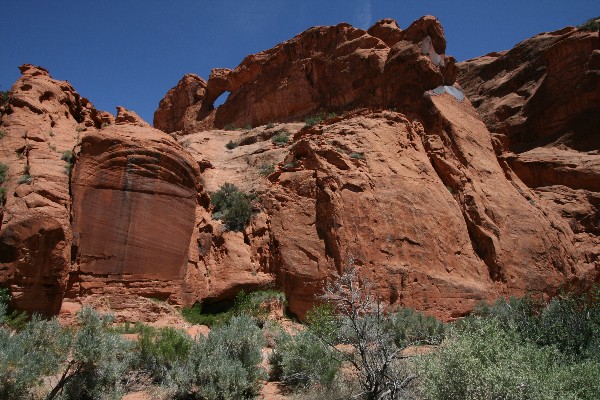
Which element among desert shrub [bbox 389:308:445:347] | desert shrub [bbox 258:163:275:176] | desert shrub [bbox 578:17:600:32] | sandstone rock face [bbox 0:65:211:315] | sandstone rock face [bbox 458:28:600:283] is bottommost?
desert shrub [bbox 389:308:445:347]

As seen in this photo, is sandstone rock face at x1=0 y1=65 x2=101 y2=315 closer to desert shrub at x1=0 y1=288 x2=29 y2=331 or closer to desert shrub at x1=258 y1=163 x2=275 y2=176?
desert shrub at x1=0 y1=288 x2=29 y2=331

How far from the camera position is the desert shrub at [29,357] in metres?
6.75

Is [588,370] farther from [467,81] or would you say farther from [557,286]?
[467,81]

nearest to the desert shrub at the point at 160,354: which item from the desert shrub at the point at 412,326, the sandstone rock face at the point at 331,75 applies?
the desert shrub at the point at 412,326

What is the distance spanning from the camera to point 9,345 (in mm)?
7156

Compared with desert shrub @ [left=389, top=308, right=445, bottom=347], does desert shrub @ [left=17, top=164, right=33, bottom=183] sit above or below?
above

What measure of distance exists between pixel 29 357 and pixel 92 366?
94cm

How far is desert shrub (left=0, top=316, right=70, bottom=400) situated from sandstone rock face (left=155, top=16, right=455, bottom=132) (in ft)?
57.4

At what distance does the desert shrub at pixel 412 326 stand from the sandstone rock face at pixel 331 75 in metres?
11.2

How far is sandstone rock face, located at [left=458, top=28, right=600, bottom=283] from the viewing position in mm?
22219

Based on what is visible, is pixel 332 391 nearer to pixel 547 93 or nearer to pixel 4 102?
pixel 4 102

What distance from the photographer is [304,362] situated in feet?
29.2

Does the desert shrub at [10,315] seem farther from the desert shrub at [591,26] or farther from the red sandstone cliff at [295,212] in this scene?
the desert shrub at [591,26]

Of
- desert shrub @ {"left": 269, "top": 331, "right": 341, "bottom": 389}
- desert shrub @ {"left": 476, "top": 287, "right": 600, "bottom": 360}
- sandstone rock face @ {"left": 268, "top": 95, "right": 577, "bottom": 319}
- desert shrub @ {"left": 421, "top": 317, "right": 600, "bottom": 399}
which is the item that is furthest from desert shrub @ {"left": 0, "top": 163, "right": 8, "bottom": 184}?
desert shrub @ {"left": 476, "top": 287, "right": 600, "bottom": 360}
